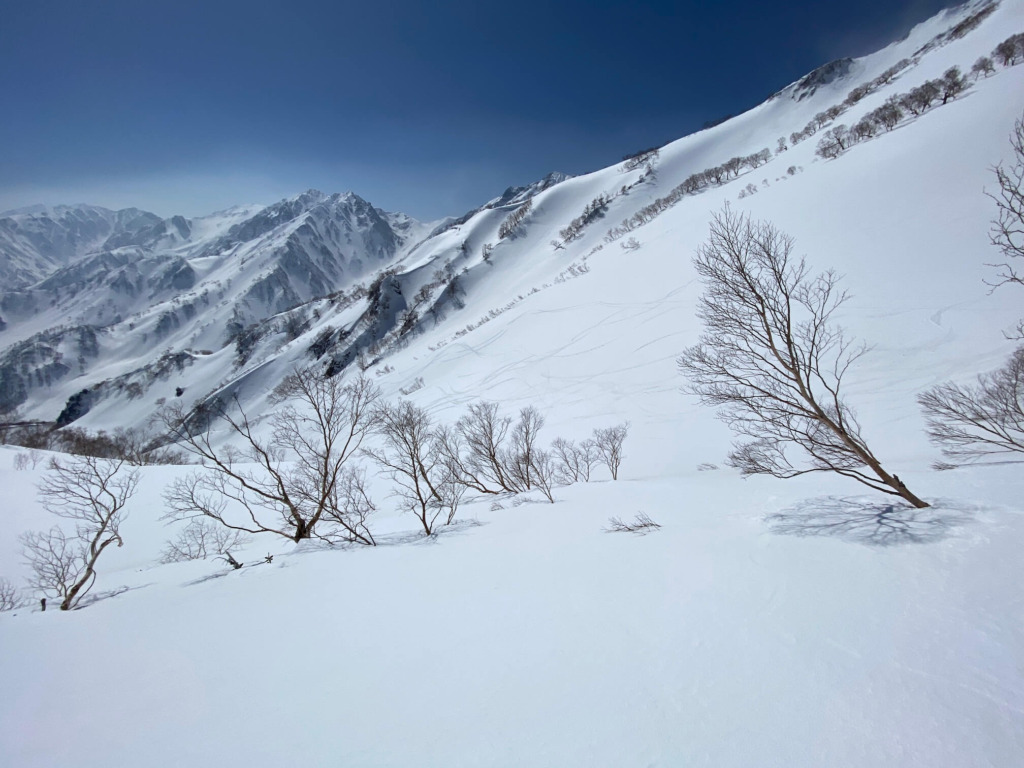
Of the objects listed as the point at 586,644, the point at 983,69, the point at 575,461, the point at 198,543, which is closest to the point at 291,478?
the point at 198,543

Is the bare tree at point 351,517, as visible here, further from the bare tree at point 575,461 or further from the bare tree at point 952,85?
the bare tree at point 952,85

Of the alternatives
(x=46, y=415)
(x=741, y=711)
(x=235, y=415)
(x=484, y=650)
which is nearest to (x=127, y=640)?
(x=484, y=650)

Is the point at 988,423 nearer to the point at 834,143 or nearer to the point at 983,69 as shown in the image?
the point at 834,143

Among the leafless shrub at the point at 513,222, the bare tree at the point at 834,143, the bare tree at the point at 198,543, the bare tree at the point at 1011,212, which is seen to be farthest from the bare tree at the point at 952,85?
the leafless shrub at the point at 513,222

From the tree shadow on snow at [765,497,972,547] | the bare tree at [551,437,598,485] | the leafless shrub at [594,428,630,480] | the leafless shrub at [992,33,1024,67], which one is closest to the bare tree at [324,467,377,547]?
the tree shadow on snow at [765,497,972,547]

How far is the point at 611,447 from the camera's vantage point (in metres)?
17.6

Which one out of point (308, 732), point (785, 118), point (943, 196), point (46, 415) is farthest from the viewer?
point (46, 415)

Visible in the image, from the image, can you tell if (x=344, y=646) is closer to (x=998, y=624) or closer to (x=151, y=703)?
(x=151, y=703)

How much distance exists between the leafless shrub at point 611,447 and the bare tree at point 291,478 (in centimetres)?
1031

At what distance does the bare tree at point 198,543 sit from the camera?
12445 millimetres

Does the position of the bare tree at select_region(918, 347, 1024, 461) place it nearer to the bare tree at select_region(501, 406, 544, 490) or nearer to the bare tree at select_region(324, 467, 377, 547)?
the bare tree at select_region(501, 406, 544, 490)

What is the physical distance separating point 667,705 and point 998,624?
2596 millimetres

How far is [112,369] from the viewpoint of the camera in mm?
150375

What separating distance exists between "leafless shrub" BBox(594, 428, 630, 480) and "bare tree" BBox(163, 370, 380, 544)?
Result: 10.3 metres
